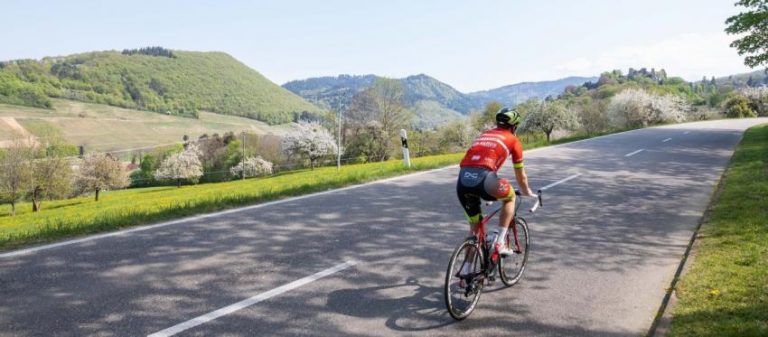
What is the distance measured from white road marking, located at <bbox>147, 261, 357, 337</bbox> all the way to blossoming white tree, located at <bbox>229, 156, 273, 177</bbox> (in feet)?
212

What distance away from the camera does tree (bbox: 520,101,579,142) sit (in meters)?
44.5

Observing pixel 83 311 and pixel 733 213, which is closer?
pixel 83 311

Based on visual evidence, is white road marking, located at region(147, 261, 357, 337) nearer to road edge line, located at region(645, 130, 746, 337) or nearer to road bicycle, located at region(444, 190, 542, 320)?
road bicycle, located at region(444, 190, 542, 320)

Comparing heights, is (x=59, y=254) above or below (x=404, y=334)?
above

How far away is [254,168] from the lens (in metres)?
67.9

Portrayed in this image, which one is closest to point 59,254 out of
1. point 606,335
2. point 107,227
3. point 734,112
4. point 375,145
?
point 107,227

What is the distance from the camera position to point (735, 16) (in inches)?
874

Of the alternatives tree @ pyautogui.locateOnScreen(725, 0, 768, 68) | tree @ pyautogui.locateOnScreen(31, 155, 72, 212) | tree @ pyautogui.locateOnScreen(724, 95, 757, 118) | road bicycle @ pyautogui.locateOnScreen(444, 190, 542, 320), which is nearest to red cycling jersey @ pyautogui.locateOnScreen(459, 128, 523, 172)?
road bicycle @ pyautogui.locateOnScreen(444, 190, 542, 320)

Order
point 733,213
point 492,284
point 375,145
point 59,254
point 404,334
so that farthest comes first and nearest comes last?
point 375,145, point 733,213, point 59,254, point 492,284, point 404,334

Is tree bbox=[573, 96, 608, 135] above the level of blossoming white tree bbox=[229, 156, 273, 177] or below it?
above

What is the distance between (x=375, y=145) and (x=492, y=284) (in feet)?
164

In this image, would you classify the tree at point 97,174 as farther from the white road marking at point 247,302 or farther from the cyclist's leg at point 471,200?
the cyclist's leg at point 471,200

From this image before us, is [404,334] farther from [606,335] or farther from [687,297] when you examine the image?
[687,297]

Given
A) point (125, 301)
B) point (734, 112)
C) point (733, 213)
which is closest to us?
point (125, 301)
